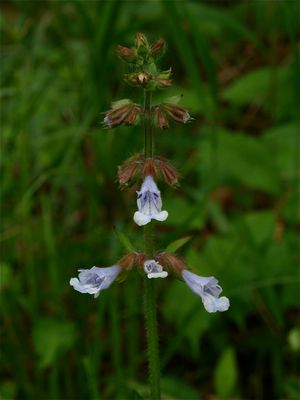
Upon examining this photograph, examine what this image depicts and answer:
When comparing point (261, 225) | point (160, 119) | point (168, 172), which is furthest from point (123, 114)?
point (261, 225)

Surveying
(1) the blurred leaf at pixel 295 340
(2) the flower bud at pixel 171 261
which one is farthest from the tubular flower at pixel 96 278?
(1) the blurred leaf at pixel 295 340

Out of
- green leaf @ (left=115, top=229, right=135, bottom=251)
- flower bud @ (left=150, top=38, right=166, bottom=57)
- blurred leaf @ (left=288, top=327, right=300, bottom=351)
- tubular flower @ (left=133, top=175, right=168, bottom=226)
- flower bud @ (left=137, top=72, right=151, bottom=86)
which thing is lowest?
blurred leaf @ (left=288, top=327, right=300, bottom=351)

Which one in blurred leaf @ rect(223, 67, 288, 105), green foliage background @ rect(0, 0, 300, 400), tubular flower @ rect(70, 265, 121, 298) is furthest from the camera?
blurred leaf @ rect(223, 67, 288, 105)

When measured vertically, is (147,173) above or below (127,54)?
below

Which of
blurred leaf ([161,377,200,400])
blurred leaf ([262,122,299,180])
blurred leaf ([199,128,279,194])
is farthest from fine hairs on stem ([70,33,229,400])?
blurred leaf ([262,122,299,180])

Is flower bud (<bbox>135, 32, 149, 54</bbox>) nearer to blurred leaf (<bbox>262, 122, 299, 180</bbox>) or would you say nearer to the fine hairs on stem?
the fine hairs on stem

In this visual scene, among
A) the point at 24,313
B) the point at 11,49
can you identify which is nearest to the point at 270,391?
the point at 24,313

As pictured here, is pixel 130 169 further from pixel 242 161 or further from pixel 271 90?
pixel 271 90

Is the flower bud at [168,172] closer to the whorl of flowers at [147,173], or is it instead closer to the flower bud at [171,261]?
the whorl of flowers at [147,173]
